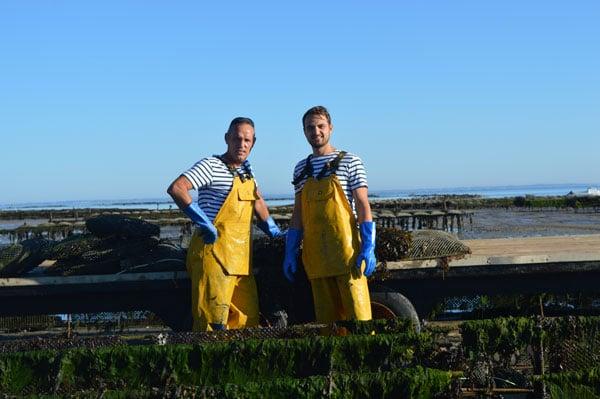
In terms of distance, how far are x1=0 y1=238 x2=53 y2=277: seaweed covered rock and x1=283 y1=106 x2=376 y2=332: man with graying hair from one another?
290 centimetres

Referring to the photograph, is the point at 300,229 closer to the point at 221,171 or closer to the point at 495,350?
the point at 221,171

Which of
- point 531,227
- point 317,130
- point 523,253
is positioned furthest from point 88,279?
point 531,227

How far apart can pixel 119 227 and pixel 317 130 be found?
8.49ft

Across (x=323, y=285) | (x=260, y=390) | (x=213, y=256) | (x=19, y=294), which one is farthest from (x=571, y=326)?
(x=19, y=294)

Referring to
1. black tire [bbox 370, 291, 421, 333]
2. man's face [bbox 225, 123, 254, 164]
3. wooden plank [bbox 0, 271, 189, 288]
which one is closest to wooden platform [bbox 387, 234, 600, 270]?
black tire [bbox 370, 291, 421, 333]

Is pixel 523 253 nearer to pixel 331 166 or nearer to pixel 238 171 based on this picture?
pixel 331 166

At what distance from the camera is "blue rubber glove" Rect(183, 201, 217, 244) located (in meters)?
5.15

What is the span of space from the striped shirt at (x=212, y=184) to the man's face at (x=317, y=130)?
0.66 metres

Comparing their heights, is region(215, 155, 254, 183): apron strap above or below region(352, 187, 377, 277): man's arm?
above

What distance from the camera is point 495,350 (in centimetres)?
476

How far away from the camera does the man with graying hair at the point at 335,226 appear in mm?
5168

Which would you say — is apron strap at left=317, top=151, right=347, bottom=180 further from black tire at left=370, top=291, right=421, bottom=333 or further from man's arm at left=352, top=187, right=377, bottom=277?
black tire at left=370, top=291, right=421, bottom=333

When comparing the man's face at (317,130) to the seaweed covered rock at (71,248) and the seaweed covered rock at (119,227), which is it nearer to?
the seaweed covered rock at (119,227)

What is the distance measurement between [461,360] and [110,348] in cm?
225
